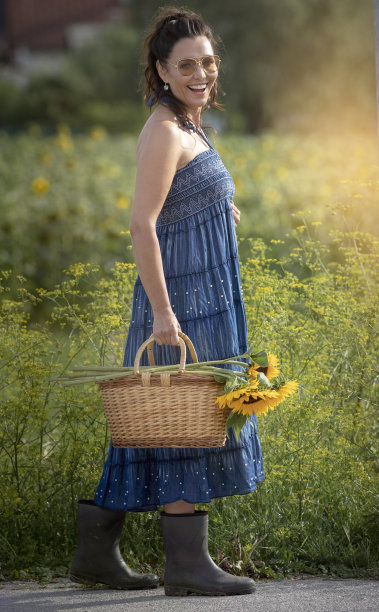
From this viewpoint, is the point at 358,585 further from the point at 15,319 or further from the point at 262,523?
the point at 15,319

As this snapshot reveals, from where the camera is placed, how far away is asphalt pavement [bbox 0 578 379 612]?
2488 millimetres

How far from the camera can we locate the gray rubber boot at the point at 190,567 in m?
2.47

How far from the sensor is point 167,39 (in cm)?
252

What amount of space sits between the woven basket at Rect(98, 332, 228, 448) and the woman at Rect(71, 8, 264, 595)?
13 cm

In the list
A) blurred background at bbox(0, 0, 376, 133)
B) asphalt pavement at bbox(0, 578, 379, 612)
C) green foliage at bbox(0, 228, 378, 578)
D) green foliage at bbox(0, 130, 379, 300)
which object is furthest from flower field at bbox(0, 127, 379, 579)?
blurred background at bbox(0, 0, 376, 133)

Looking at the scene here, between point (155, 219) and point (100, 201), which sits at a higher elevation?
point (100, 201)

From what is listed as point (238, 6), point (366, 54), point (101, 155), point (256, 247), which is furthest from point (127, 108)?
point (256, 247)

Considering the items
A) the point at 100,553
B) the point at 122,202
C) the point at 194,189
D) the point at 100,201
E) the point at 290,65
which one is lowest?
the point at 100,553

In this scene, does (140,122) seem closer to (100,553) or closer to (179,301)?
(179,301)

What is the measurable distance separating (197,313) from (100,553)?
77 cm

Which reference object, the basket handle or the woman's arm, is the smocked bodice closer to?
the woman's arm

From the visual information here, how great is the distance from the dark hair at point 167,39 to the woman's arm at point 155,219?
133mm

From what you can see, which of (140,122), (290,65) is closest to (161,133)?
(140,122)

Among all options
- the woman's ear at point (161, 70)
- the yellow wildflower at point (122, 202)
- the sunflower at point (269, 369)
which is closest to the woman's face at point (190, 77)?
the woman's ear at point (161, 70)
